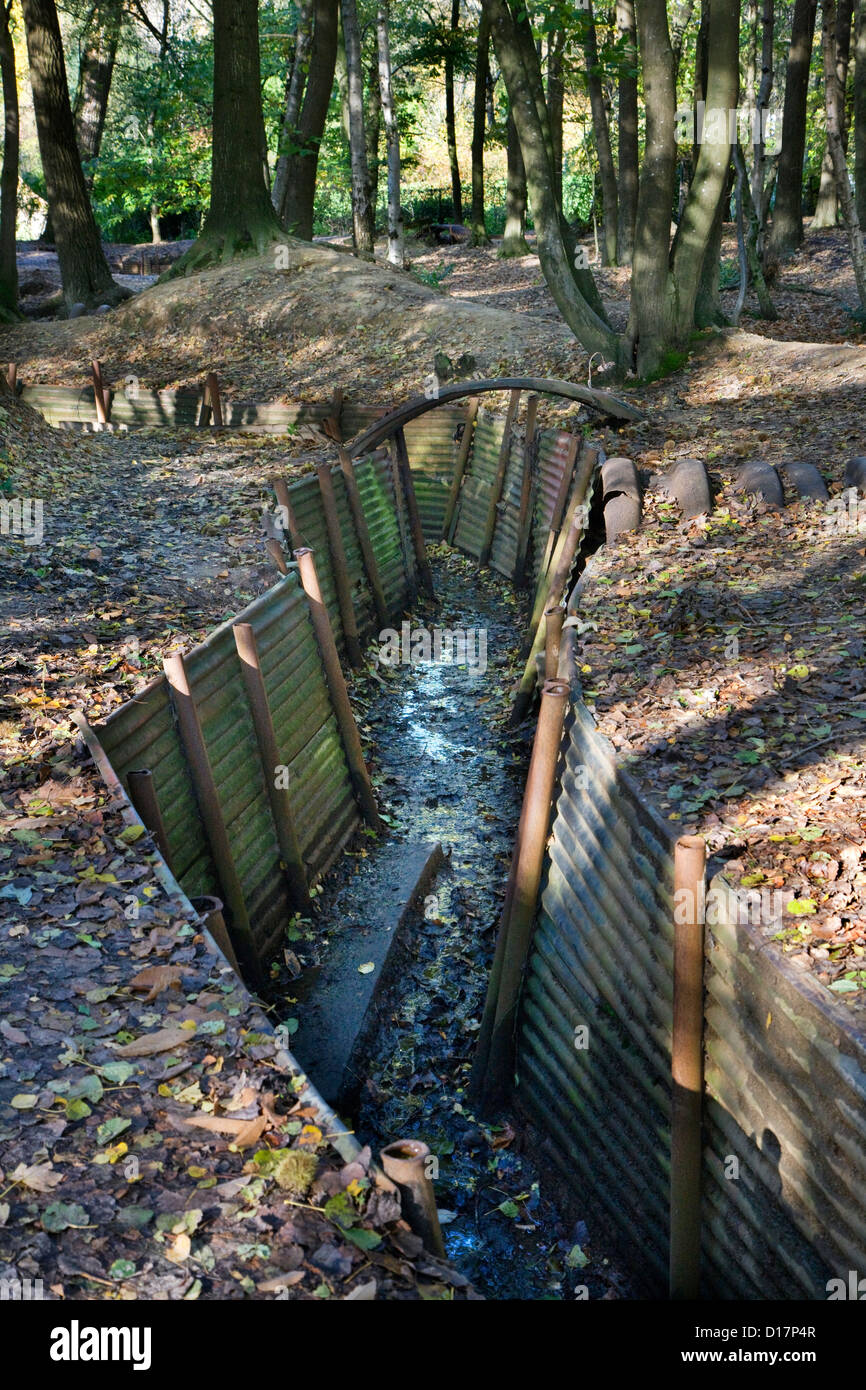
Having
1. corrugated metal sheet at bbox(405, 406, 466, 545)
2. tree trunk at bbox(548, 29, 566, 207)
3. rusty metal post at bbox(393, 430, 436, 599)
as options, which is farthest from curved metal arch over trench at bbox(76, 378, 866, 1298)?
tree trunk at bbox(548, 29, 566, 207)

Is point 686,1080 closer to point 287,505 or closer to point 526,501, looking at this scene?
point 287,505

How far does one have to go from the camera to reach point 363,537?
12.0 m

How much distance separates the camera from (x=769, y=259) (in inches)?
949

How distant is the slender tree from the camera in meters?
23.0

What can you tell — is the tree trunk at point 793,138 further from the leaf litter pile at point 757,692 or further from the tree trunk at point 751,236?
the leaf litter pile at point 757,692

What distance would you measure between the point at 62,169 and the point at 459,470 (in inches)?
535

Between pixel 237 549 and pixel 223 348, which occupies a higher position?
pixel 223 348

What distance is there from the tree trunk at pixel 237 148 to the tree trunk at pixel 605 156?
21.1 feet

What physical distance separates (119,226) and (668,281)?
34530mm

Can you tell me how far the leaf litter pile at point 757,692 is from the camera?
460 cm

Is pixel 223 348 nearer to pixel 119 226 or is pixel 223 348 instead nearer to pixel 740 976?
pixel 740 976

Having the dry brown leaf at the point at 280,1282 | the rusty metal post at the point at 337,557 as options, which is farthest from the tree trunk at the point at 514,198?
the dry brown leaf at the point at 280,1282

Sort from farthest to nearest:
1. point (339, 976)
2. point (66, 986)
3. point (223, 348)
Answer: point (223, 348) < point (339, 976) < point (66, 986)

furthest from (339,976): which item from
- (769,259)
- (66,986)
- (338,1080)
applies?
(769,259)
